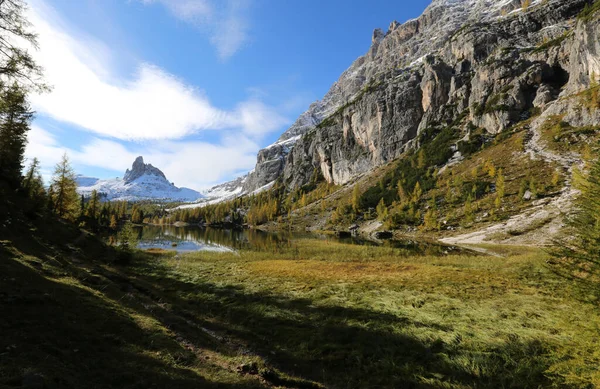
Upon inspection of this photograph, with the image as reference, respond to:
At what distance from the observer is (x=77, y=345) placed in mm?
9352

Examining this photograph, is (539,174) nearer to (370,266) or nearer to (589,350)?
(370,266)

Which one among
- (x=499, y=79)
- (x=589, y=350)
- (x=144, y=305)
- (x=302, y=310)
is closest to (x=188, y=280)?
(x=144, y=305)

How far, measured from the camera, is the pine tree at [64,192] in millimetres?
52281

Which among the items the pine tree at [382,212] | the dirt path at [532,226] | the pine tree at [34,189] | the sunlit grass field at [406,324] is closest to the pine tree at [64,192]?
the pine tree at [34,189]

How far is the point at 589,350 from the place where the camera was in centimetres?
760

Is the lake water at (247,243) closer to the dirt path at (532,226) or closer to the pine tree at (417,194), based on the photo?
the dirt path at (532,226)

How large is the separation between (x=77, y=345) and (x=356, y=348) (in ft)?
38.1

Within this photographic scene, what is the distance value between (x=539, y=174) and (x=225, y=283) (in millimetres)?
113745

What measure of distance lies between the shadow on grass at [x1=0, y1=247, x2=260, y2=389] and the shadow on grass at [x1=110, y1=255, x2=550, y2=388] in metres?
3.75

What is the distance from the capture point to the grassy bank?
8.34 m

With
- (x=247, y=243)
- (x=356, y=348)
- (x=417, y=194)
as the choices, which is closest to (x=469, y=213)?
(x=417, y=194)

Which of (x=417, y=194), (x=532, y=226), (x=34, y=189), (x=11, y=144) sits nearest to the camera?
(x=11, y=144)

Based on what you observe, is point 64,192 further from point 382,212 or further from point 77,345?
point 382,212

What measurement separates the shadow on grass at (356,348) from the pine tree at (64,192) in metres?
49.3
